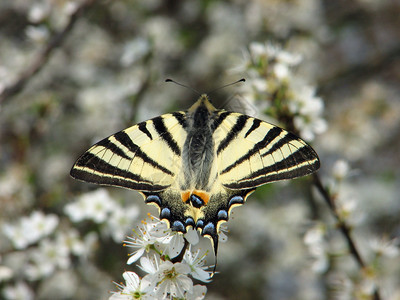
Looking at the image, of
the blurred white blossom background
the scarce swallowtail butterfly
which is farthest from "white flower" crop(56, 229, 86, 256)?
the scarce swallowtail butterfly

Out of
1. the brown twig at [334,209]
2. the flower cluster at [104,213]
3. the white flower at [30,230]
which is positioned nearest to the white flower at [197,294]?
the brown twig at [334,209]

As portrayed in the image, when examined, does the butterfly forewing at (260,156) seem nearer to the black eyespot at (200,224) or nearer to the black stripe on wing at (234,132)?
the black stripe on wing at (234,132)

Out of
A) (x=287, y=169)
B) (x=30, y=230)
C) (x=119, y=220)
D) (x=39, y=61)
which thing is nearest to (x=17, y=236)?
(x=30, y=230)

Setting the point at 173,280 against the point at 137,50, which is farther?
the point at 137,50

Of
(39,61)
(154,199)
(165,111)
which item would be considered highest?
(165,111)

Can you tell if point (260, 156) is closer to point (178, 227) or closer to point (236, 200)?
point (236, 200)

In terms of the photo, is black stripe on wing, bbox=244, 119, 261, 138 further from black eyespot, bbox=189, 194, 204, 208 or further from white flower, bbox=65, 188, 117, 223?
white flower, bbox=65, 188, 117, 223
